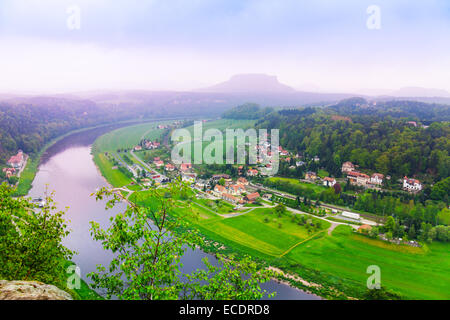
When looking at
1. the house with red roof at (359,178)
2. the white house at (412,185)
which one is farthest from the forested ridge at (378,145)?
the white house at (412,185)

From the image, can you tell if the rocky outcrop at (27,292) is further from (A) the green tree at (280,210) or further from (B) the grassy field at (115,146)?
(B) the grassy field at (115,146)

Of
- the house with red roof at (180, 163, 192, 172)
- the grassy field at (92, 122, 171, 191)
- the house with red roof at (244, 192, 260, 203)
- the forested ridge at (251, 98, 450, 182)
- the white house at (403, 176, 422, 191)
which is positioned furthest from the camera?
the house with red roof at (180, 163, 192, 172)

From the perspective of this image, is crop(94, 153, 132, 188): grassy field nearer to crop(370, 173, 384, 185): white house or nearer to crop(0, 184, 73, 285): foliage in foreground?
crop(0, 184, 73, 285): foliage in foreground

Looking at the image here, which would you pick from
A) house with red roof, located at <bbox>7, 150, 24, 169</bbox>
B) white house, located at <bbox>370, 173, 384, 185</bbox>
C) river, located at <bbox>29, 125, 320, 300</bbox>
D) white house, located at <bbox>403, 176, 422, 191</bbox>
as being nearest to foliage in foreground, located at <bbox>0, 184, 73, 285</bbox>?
river, located at <bbox>29, 125, 320, 300</bbox>

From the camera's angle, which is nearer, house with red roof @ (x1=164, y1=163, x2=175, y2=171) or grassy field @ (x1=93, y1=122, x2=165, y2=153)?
house with red roof @ (x1=164, y1=163, x2=175, y2=171)

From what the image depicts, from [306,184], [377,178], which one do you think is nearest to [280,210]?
[306,184]
